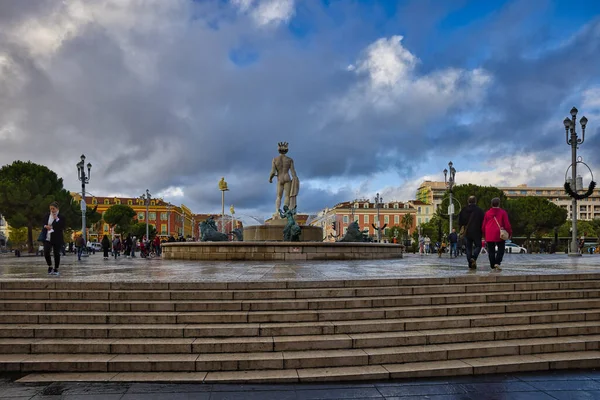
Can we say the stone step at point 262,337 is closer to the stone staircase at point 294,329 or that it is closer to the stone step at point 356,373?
the stone staircase at point 294,329

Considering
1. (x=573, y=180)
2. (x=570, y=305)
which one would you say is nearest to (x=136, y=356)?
(x=570, y=305)

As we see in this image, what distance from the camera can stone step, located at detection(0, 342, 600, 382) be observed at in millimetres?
5234

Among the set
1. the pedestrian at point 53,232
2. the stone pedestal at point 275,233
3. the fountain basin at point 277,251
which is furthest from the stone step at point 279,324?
the stone pedestal at point 275,233

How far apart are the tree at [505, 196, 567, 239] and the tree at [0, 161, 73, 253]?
166ft

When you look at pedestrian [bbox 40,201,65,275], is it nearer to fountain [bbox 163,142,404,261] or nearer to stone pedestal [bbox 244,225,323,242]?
fountain [bbox 163,142,404,261]

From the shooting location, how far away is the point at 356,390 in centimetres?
466

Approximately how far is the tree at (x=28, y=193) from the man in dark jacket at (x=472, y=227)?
1526 inches

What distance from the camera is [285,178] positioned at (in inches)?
901

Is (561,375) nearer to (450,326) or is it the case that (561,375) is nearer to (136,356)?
(450,326)

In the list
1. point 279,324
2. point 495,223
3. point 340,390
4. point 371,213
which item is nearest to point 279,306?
point 279,324

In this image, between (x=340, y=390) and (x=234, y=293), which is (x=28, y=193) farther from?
(x=340, y=390)

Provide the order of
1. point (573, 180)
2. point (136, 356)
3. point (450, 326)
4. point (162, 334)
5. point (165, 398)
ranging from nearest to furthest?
point (165, 398)
point (136, 356)
point (162, 334)
point (450, 326)
point (573, 180)

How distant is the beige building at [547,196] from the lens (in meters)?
122

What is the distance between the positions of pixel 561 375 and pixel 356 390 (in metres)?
2.43
